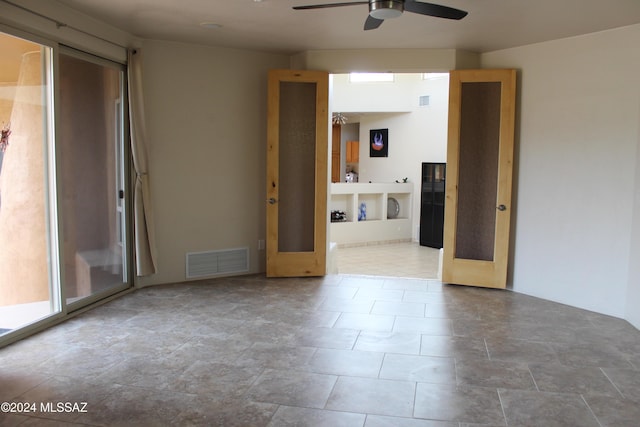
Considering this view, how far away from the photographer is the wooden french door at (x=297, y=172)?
543cm

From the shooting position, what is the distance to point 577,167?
187 inches

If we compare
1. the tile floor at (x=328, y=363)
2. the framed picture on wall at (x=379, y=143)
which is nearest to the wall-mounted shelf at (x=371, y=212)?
the framed picture on wall at (x=379, y=143)

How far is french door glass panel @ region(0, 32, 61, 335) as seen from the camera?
3.63m

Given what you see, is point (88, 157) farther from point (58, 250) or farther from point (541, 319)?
point (541, 319)

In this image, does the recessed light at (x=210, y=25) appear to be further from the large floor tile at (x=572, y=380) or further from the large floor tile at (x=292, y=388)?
the large floor tile at (x=572, y=380)

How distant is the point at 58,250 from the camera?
13.2 feet

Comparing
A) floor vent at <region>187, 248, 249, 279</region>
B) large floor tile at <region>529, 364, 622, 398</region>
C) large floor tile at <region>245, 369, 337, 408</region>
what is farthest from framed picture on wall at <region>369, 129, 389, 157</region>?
large floor tile at <region>245, 369, 337, 408</region>

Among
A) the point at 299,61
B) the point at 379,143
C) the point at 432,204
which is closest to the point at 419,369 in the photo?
the point at 299,61

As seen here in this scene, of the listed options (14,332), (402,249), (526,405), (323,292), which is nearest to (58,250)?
(14,332)

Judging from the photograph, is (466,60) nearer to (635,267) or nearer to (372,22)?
(372,22)

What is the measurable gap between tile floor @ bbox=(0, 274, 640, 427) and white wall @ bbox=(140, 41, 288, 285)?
906mm

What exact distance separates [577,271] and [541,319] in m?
0.76

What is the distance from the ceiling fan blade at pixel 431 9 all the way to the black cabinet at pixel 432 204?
6949 millimetres

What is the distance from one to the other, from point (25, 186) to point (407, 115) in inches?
346
